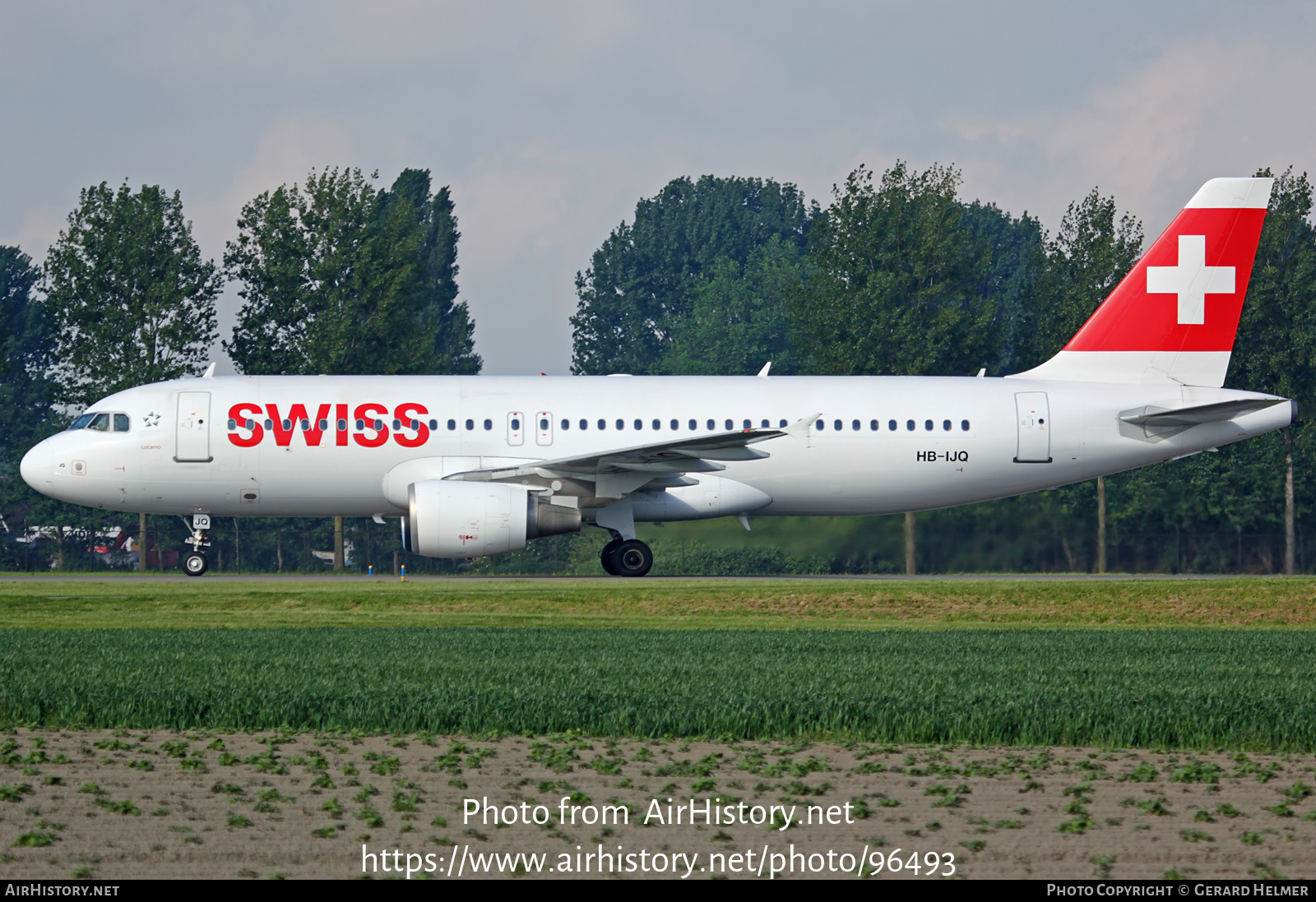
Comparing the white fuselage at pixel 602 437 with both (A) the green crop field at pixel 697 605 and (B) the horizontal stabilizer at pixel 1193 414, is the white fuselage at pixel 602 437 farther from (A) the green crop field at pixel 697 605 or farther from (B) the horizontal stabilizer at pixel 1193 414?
(A) the green crop field at pixel 697 605

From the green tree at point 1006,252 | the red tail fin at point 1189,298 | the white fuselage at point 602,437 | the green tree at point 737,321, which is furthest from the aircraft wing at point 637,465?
the green tree at point 737,321

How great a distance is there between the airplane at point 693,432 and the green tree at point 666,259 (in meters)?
50.6

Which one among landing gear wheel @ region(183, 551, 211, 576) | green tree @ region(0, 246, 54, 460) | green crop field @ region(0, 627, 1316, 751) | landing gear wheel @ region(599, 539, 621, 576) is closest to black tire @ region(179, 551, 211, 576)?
landing gear wheel @ region(183, 551, 211, 576)

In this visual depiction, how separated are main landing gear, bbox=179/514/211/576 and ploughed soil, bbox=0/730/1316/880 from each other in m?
18.0

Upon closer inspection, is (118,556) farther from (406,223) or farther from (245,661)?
(245,661)

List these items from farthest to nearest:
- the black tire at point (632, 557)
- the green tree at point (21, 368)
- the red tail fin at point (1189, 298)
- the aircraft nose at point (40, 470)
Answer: the green tree at point (21, 368) → the red tail fin at point (1189, 298) → the black tire at point (632, 557) → the aircraft nose at point (40, 470)

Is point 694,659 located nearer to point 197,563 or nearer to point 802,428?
point 802,428

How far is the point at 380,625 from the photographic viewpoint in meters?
17.6

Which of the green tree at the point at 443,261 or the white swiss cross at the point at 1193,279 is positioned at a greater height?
the green tree at the point at 443,261

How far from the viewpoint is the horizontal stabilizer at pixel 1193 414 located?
25.4 metres

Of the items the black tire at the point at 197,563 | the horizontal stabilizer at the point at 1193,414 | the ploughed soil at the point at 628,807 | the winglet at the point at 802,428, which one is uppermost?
the horizontal stabilizer at the point at 1193,414

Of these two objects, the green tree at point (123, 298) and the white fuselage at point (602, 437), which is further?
the green tree at point (123, 298)

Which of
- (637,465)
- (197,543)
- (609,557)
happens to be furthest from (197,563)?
(637,465)

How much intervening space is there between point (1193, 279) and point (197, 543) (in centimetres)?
1887
